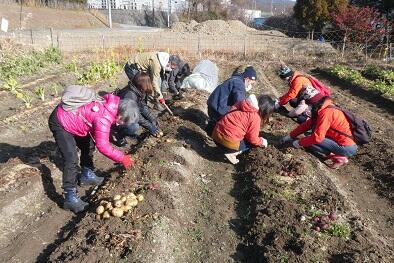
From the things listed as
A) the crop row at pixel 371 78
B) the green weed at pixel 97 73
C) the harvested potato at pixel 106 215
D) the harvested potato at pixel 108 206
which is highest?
the green weed at pixel 97 73

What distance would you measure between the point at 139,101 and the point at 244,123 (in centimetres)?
179

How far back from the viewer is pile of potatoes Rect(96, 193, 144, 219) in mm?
4609

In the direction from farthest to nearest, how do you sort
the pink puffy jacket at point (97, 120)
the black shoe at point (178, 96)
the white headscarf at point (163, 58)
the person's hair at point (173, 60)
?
the black shoe at point (178, 96) < the person's hair at point (173, 60) < the white headscarf at point (163, 58) < the pink puffy jacket at point (97, 120)

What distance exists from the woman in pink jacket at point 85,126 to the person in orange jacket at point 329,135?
8.92ft

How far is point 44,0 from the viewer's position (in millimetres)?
44656

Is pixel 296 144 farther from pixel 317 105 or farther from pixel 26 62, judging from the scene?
pixel 26 62

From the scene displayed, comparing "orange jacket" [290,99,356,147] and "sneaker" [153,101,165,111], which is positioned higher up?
"orange jacket" [290,99,356,147]

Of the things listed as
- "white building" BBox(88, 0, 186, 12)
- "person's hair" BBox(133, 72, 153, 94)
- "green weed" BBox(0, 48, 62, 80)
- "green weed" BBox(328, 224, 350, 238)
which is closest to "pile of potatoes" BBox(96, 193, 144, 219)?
"person's hair" BBox(133, 72, 153, 94)

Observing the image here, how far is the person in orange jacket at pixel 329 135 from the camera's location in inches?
235

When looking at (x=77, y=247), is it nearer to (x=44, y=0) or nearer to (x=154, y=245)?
(x=154, y=245)

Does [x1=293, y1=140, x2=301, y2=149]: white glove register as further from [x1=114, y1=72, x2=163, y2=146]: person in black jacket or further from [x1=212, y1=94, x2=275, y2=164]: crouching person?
[x1=114, y1=72, x2=163, y2=146]: person in black jacket

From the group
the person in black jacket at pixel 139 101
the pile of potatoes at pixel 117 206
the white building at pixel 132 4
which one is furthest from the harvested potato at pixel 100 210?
the white building at pixel 132 4

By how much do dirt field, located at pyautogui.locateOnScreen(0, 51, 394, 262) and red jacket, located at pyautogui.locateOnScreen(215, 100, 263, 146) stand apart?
0.42 m

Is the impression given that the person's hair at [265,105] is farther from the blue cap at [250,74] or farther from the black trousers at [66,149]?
the black trousers at [66,149]
